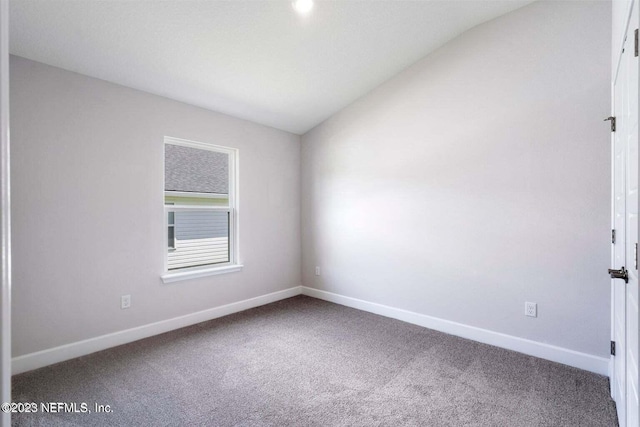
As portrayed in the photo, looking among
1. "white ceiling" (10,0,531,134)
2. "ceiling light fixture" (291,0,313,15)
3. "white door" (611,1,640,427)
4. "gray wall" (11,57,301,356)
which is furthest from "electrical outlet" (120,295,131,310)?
"white door" (611,1,640,427)

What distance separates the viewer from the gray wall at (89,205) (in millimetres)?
2383

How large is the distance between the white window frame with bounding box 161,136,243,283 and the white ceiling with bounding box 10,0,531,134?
0.44m

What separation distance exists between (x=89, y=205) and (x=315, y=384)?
2.30 meters

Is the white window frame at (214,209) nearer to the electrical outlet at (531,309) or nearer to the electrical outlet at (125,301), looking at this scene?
the electrical outlet at (125,301)

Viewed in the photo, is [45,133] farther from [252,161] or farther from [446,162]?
[446,162]

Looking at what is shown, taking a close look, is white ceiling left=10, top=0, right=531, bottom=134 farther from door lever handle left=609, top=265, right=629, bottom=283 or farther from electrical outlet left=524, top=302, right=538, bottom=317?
electrical outlet left=524, top=302, right=538, bottom=317

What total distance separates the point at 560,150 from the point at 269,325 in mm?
3021

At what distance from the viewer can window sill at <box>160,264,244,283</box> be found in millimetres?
3156

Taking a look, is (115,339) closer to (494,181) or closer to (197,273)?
(197,273)

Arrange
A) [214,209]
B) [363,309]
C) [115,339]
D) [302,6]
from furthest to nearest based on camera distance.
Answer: [363,309] → [214,209] → [115,339] → [302,6]

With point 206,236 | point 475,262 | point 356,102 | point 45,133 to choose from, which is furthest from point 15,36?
point 475,262

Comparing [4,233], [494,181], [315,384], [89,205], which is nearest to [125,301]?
[89,205]

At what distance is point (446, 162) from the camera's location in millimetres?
3131

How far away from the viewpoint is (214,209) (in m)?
3.63
